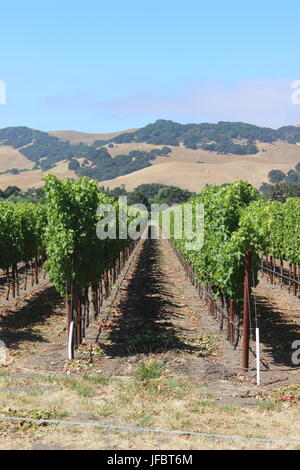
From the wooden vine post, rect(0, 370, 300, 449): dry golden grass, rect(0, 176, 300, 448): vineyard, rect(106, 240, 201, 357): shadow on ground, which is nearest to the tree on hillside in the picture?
rect(106, 240, 201, 357): shadow on ground

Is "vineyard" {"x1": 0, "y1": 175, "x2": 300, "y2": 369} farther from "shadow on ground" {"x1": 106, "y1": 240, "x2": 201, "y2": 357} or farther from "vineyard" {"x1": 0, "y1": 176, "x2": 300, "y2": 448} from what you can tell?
"shadow on ground" {"x1": 106, "y1": 240, "x2": 201, "y2": 357}

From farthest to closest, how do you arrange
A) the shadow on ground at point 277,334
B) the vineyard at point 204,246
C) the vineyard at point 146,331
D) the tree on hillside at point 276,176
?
the tree on hillside at point 276,176 → the shadow on ground at point 277,334 → the vineyard at point 204,246 → the vineyard at point 146,331

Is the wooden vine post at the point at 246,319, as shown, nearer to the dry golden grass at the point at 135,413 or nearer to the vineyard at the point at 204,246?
the vineyard at the point at 204,246

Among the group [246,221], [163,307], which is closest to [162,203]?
[163,307]

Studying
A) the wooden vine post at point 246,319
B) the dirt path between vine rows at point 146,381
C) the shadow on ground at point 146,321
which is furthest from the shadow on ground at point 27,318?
the wooden vine post at point 246,319

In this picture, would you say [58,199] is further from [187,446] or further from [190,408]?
[187,446]

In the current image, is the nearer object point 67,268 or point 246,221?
point 246,221

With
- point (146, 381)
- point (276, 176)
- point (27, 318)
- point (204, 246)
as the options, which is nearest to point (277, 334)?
point (204, 246)

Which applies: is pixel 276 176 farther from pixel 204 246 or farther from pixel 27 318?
pixel 27 318

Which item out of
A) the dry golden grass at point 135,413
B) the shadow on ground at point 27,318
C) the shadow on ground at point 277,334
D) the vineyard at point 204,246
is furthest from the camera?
the shadow on ground at point 27,318
